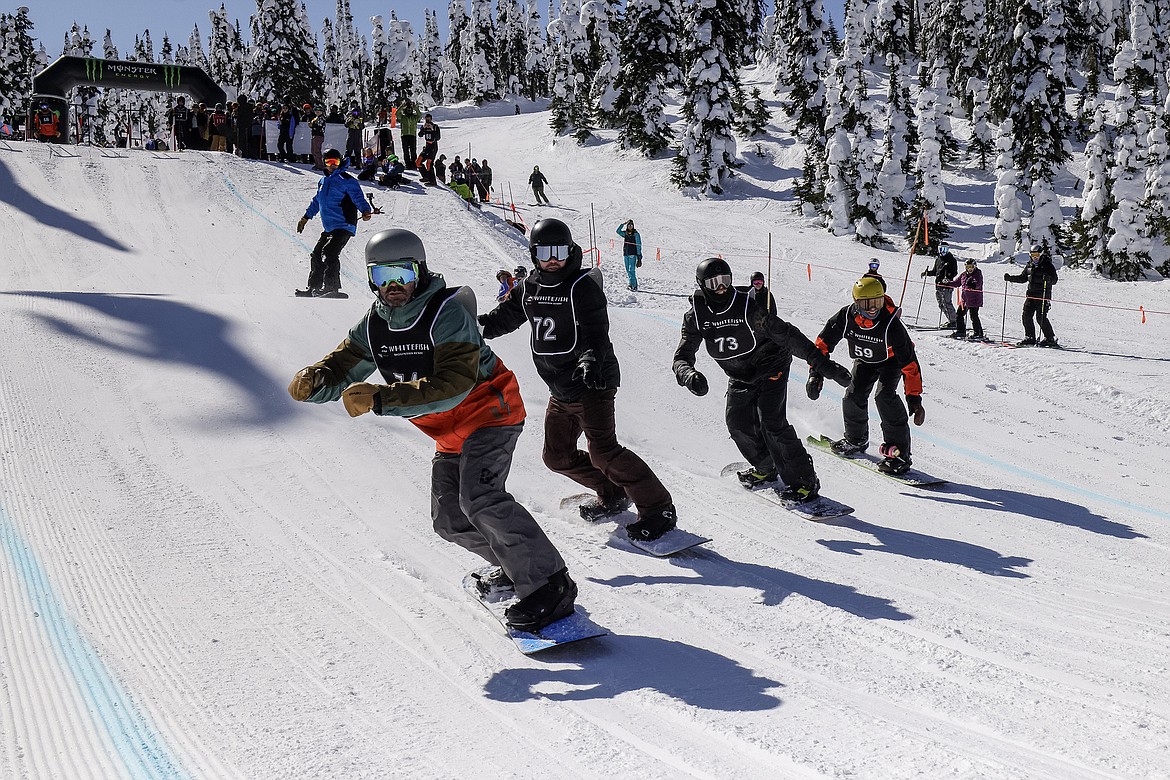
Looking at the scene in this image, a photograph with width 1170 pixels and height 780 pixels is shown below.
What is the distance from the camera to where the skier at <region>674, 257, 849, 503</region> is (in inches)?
248

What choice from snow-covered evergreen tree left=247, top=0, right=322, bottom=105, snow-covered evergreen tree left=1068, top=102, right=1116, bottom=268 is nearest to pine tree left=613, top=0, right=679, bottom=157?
snow-covered evergreen tree left=1068, top=102, right=1116, bottom=268

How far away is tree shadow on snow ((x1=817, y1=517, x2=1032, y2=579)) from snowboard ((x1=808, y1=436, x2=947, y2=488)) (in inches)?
49.0

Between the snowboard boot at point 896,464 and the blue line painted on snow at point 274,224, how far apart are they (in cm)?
994

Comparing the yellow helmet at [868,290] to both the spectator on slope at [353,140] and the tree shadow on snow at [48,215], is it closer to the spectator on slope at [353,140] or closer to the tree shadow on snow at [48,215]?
the tree shadow on snow at [48,215]

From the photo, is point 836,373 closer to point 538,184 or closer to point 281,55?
point 538,184

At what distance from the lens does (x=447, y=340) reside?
13.0ft

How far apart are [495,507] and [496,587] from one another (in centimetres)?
83

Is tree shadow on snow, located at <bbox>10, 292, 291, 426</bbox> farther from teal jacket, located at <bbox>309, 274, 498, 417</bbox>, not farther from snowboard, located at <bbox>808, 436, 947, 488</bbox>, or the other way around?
snowboard, located at <bbox>808, 436, 947, 488</bbox>

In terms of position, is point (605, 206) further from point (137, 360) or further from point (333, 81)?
point (333, 81)

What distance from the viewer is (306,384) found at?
396 centimetres

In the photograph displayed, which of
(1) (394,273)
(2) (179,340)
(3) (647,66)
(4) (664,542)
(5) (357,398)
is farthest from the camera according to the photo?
(3) (647,66)

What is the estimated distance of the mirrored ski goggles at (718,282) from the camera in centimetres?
625

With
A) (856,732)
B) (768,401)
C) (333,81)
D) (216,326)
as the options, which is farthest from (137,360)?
(333,81)

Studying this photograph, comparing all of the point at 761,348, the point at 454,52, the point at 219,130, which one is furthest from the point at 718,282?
the point at 454,52
